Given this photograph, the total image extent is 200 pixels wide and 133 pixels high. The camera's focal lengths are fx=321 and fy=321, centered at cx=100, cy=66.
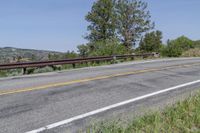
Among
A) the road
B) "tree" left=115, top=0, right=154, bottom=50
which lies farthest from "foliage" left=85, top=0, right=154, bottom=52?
the road

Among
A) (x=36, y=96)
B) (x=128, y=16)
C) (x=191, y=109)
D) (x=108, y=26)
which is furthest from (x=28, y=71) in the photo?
(x=128, y=16)

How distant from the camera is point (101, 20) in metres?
59.0

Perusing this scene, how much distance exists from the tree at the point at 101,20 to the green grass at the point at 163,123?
171ft

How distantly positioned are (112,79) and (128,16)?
53.0 m

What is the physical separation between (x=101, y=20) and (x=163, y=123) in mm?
53749

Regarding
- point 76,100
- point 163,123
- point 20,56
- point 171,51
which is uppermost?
point 20,56

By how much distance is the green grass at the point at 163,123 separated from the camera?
18.7 ft

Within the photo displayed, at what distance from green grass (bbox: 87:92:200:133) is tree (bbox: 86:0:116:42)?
52.1m

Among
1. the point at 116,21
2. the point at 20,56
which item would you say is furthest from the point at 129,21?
the point at 20,56

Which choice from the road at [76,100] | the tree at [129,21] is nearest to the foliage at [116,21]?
the tree at [129,21]

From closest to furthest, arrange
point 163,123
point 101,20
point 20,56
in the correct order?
point 163,123
point 20,56
point 101,20

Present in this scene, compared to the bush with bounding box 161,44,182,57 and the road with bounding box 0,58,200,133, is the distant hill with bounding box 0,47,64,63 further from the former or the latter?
the bush with bounding box 161,44,182,57

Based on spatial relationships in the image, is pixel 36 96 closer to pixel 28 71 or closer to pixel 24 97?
pixel 24 97

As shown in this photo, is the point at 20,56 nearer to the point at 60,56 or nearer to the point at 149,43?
the point at 60,56
